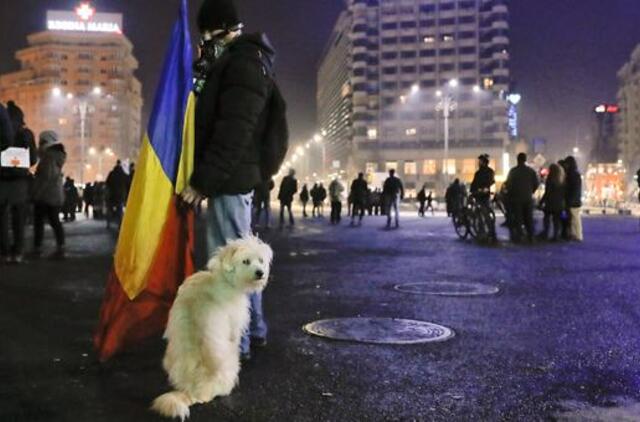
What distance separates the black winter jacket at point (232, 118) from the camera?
433 centimetres

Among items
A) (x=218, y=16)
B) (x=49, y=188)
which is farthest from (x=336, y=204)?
(x=218, y=16)

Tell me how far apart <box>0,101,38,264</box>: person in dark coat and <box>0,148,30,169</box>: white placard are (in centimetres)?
9

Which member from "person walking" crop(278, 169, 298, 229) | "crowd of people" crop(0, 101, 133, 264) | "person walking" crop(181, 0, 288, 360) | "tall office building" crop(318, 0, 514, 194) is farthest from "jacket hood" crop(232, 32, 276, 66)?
"tall office building" crop(318, 0, 514, 194)

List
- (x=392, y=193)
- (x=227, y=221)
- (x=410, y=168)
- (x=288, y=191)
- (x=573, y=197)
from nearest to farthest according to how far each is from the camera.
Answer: (x=227, y=221), (x=573, y=197), (x=392, y=193), (x=288, y=191), (x=410, y=168)

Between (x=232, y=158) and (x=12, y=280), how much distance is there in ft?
17.5

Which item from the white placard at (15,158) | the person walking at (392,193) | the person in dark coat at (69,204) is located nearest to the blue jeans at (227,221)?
the white placard at (15,158)

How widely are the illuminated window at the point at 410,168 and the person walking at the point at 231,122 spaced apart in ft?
419

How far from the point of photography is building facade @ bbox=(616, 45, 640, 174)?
158500mm

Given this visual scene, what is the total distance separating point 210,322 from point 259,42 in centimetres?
177

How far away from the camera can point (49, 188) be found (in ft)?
37.4

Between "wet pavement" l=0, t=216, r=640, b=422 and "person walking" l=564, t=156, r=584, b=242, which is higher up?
"person walking" l=564, t=156, r=584, b=242

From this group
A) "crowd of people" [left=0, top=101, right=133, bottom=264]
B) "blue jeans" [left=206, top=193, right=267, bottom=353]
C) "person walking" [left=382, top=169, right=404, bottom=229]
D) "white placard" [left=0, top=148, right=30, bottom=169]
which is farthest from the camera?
"person walking" [left=382, top=169, right=404, bottom=229]

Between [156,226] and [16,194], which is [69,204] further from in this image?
[156,226]

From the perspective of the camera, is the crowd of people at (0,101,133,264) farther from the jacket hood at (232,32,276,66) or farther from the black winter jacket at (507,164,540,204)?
the black winter jacket at (507,164,540,204)
